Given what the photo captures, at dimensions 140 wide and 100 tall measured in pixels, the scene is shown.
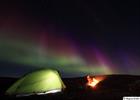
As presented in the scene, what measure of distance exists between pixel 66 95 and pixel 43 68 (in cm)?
120

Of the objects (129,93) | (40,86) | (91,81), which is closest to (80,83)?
(91,81)

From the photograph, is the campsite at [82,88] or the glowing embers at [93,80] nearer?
the campsite at [82,88]

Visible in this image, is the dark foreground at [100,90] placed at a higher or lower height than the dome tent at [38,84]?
lower

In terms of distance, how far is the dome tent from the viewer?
28.2ft

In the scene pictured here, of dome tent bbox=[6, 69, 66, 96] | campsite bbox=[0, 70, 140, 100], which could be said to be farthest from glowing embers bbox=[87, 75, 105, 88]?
dome tent bbox=[6, 69, 66, 96]

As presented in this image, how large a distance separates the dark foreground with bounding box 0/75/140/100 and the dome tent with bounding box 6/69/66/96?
195 mm

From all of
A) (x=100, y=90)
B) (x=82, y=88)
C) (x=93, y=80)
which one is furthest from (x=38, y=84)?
(x=100, y=90)

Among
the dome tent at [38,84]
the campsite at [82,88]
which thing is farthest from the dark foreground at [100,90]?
the dome tent at [38,84]

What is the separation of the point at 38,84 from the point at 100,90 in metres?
1.51

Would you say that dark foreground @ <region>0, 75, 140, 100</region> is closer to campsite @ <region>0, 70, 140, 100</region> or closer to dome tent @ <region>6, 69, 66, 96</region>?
campsite @ <region>0, 70, 140, 100</region>

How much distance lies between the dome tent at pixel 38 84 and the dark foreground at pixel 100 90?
0.19m

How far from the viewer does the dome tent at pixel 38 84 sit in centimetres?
858

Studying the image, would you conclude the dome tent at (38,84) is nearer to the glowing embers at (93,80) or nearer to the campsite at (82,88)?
the campsite at (82,88)

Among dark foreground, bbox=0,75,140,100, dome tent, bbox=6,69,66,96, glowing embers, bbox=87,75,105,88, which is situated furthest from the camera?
glowing embers, bbox=87,75,105,88
